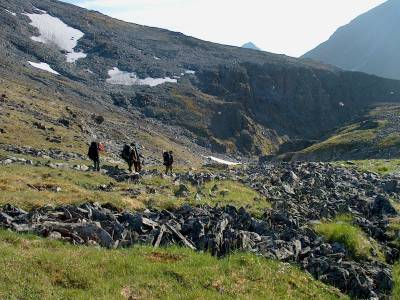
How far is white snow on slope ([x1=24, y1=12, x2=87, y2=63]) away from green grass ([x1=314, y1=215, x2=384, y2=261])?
150 metres

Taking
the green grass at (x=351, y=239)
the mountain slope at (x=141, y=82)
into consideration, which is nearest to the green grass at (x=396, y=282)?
the green grass at (x=351, y=239)

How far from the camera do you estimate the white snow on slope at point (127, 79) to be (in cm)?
16212

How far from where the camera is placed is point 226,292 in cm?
1293

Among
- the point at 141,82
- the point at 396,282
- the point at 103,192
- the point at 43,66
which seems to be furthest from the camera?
the point at 141,82

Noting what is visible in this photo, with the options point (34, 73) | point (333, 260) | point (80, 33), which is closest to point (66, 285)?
point (333, 260)

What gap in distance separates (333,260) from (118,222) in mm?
7662

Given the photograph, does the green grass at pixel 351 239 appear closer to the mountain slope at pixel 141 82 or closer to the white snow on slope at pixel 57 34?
the mountain slope at pixel 141 82

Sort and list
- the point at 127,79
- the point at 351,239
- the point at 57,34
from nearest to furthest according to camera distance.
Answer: the point at 351,239, the point at 127,79, the point at 57,34

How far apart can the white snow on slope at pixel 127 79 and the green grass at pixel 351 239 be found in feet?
472

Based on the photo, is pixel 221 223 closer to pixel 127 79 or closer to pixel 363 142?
pixel 363 142

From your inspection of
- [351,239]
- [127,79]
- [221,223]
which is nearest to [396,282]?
[351,239]

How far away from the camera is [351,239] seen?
20859mm

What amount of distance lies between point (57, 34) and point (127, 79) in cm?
3156

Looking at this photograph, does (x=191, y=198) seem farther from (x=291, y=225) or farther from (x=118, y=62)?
(x=118, y=62)
